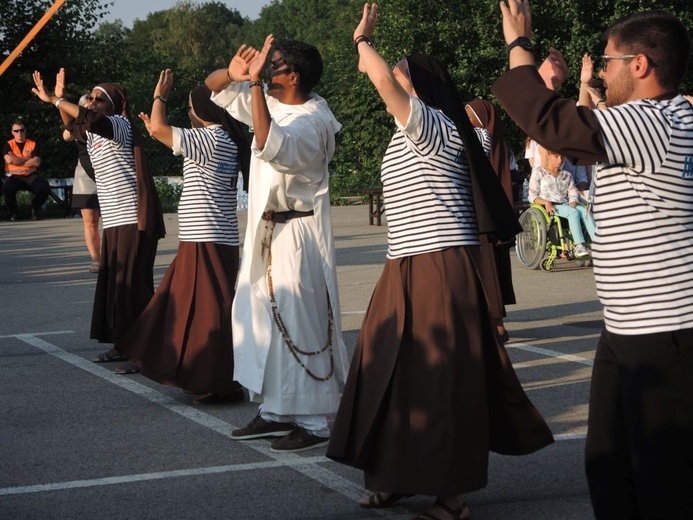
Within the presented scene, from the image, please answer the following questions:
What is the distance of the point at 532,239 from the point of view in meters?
15.6

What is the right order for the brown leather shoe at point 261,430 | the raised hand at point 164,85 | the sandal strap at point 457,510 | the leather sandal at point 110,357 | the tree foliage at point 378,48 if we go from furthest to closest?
1. the tree foliage at point 378,48
2. the leather sandal at point 110,357
3. the raised hand at point 164,85
4. the brown leather shoe at point 261,430
5. the sandal strap at point 457,510

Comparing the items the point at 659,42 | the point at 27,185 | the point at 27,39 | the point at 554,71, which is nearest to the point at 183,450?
the point at 27,39

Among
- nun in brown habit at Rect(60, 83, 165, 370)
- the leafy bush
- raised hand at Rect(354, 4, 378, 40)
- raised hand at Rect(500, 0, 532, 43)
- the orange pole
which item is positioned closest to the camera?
raised hand at Rect(500, 0, 532, 43)

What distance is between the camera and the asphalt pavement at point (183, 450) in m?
5.31

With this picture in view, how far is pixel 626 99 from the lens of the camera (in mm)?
3953

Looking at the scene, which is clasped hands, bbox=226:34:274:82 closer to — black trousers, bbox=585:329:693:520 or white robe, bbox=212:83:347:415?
white robe, bbox=212:83:347:415

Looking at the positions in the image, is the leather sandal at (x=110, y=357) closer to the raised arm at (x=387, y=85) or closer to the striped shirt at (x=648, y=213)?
the raised arm at (x=387, y=85)

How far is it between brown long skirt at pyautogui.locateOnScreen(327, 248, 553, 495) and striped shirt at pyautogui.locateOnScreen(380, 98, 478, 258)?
0.23 feet

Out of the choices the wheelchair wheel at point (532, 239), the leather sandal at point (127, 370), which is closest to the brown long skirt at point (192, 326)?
the leather sandal at point (127, 370)

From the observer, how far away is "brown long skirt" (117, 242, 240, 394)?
7.53 m

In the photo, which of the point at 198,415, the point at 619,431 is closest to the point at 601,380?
the point at 619,431

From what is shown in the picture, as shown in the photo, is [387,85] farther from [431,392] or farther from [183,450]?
[183,450]

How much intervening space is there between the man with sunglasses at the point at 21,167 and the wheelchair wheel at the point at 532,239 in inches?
541

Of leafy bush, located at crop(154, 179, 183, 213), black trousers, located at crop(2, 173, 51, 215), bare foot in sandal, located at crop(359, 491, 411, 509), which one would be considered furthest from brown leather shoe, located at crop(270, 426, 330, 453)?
leafy bush, located at crop(154, 179, 183, 213)
